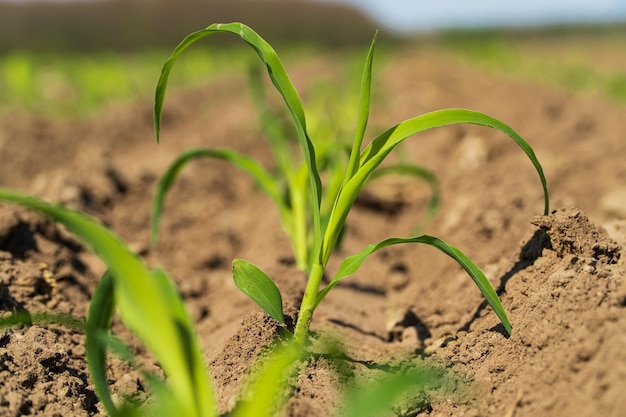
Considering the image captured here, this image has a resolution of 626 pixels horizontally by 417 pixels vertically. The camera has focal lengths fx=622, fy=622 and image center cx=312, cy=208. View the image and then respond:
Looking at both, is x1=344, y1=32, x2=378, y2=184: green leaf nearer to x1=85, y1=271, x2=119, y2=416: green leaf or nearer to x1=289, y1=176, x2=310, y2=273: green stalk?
x1=85, y1=271, x2=119, y2=416: green leaf

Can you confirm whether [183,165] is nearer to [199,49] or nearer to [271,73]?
[271,73]

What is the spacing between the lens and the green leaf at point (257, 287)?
4.93 feet

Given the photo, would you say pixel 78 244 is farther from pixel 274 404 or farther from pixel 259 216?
pixel 274 404

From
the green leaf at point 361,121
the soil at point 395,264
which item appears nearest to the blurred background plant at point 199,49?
the soil at point 395,264

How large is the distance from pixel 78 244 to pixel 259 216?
3.46ft

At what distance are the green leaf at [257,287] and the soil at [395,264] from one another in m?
0.07

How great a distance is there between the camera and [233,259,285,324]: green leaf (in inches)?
59.1

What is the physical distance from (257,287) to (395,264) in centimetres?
136

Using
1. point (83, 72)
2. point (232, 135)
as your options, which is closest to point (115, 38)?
point (83, 72)

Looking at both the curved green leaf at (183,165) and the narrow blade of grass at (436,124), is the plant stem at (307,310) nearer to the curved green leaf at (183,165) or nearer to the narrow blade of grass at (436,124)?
the narrow blade of grass at (436,124)

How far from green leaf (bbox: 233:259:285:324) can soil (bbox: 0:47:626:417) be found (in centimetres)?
7

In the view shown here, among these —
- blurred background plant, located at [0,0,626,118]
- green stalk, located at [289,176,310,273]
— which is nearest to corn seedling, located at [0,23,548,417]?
green stalk, located at [289,176,310,273]

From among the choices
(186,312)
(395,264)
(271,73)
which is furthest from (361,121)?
(395,264)

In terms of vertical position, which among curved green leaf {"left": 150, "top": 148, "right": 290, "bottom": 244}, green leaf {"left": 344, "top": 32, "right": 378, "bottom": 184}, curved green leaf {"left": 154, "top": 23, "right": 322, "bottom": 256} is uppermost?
curved green leaf {"left": 150, "top": 148, "right": 290, "bottom": 244}
